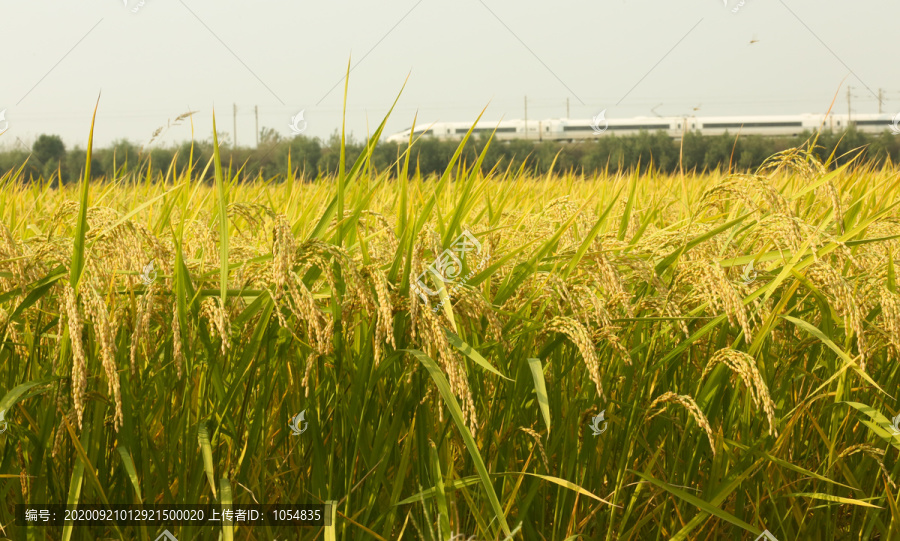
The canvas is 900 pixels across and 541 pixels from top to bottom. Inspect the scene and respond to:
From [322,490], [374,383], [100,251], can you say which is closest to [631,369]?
[374,383]

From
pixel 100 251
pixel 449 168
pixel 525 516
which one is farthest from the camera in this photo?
pixel 449 168

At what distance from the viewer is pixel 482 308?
1.28m

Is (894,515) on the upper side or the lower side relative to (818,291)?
lower

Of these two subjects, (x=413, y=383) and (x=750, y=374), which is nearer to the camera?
(x=750, y=374)

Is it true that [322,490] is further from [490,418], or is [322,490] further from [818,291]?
[818,291]

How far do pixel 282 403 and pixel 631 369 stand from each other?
2.65 ft

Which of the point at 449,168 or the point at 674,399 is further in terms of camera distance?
the point at 449,168

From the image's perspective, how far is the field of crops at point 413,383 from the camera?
132 cm

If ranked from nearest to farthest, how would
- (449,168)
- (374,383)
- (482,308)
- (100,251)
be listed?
(482,308) < (374,383) < (100,251) < (449,168)

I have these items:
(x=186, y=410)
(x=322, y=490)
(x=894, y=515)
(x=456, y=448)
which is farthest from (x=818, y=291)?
(x=186, y=410)

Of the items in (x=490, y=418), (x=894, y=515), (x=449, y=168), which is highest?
(x=449, y=168)

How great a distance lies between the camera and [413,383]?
1469 millimetres

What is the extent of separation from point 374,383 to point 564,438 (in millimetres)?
480

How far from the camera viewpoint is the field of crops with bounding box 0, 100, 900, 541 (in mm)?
1323
